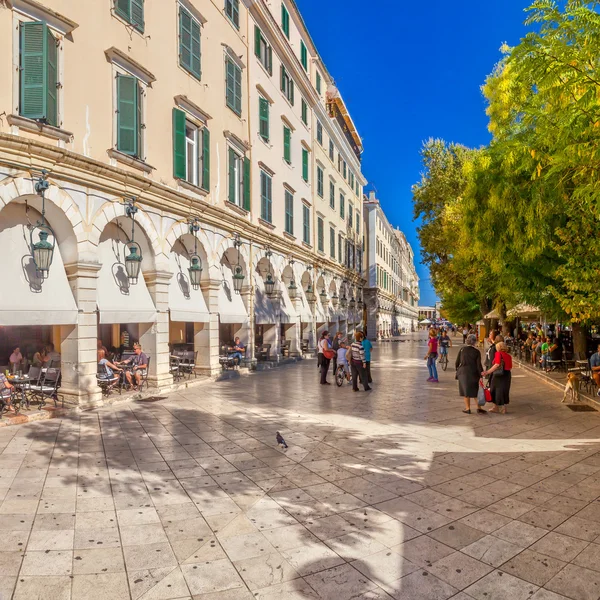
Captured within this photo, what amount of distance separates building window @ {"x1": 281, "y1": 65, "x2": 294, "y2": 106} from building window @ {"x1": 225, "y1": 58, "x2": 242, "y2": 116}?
18.1 feet

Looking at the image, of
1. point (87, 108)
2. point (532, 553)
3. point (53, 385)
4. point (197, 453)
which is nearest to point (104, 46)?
point (87, 108)

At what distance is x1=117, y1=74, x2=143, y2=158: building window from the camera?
12.4 metres

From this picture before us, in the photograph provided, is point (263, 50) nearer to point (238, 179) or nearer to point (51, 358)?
point (238, 179)

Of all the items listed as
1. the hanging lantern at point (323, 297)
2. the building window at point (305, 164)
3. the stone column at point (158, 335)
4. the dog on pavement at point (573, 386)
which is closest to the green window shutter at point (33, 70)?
the stone column at point (158, 335)

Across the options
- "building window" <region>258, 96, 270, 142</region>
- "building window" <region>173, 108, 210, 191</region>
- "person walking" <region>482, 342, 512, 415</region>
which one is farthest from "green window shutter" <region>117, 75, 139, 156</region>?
"person walking" <region>482, 342, 512, 415</region>

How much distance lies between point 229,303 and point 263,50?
12.1 metres

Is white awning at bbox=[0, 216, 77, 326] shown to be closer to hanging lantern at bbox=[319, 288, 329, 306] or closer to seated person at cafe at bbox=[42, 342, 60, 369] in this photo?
seated person at cafe at bbox=[42, 342, 60, 369]

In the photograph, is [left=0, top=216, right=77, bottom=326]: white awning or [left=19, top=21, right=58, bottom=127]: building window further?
[left=19, top=21, right=58, bottom=127]: building window

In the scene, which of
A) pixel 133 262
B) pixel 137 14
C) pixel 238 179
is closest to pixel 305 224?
pixel 238 179

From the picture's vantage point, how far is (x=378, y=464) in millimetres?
6758

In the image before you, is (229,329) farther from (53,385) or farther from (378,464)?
(378,464)

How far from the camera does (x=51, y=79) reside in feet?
34.1

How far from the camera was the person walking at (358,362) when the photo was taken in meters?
13.5

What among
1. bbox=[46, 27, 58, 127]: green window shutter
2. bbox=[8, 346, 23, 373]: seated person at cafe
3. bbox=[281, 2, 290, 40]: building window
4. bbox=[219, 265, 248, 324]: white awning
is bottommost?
bbox=[8, 346, 23, 373]: seated person at cafe
